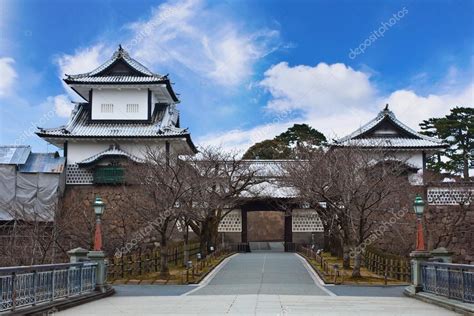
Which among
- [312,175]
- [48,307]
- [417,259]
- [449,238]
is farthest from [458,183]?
[48,307]

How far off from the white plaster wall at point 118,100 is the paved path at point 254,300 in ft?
62.9

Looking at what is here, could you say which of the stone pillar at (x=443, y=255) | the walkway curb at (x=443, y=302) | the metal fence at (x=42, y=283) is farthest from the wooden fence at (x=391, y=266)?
the metal fence at (x=42, y=283)

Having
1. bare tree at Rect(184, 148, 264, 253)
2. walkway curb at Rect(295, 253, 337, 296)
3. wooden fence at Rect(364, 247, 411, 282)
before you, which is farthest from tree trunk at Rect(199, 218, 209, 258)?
wooden fence at Rect(364, 247, 411, 282)

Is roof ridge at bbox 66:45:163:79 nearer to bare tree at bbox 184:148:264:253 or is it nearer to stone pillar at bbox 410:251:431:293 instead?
bare tree at bbox 184:148:264:253

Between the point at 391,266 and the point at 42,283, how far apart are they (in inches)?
692

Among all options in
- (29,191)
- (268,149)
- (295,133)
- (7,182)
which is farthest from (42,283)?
(295,133)

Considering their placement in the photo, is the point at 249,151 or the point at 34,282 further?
the point at 249,151

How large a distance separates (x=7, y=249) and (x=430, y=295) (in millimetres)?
21333

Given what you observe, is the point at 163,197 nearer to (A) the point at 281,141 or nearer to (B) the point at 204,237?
(B) the point at 204,237

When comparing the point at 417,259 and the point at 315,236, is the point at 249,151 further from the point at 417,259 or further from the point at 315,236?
the point at 417,259

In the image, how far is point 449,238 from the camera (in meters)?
35.6

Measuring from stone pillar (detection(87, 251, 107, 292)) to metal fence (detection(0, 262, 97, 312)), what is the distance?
244 millimetres

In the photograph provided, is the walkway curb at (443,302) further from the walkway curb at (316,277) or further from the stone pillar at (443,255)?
the walkway curb at (316,277)

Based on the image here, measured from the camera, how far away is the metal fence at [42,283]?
1193 cm
